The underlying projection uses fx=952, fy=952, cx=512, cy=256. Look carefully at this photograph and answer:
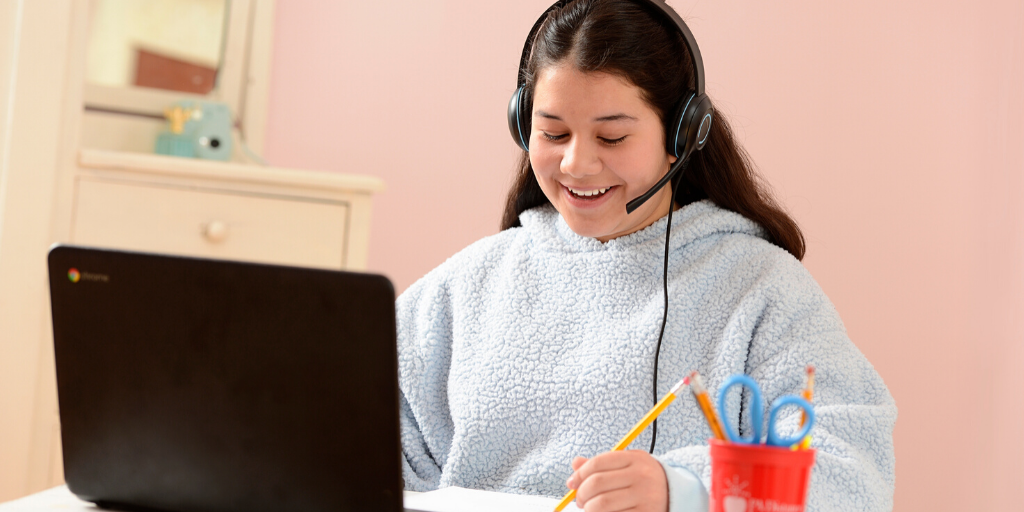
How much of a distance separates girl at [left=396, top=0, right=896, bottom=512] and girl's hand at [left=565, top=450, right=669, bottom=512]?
288 millimetres

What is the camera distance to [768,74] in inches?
76.3

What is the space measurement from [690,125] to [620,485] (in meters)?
0.50

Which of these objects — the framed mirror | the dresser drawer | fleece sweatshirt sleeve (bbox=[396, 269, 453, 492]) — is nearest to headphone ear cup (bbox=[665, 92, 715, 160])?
fleece sweatshirt sleeve (bbox=[396, 269, 453, 492])

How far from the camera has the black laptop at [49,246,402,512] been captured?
62 centimetres

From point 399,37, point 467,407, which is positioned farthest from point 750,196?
point 399,37

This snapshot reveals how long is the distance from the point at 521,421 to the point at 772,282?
1.02 feet

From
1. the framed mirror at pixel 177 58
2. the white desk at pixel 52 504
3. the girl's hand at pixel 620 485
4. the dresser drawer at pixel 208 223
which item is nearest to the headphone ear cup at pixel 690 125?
the girl's hand at pixel 620 485

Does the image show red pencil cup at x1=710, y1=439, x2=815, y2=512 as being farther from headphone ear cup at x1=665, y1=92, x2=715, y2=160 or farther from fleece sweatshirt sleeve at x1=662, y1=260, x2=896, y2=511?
headphone ear cup at x1=665, y1=92, x2=715, y2=160

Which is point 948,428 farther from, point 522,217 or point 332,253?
point 332,253

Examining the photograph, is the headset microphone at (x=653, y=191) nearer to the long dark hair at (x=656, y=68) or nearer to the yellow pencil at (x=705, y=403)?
the long dark hair at (x=656, y=68)

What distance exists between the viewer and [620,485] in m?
0.66

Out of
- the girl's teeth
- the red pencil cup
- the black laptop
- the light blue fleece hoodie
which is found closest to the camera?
the red pencil cup

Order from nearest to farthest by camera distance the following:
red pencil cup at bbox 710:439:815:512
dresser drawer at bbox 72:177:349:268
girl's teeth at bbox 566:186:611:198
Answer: red pencil cup at bbox 710:439:815:512 → girl's teeth at bbox 566:186:611:198 → dresser drawer at bbox 72:177:349:268

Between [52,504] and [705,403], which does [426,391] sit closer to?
[52,504]
